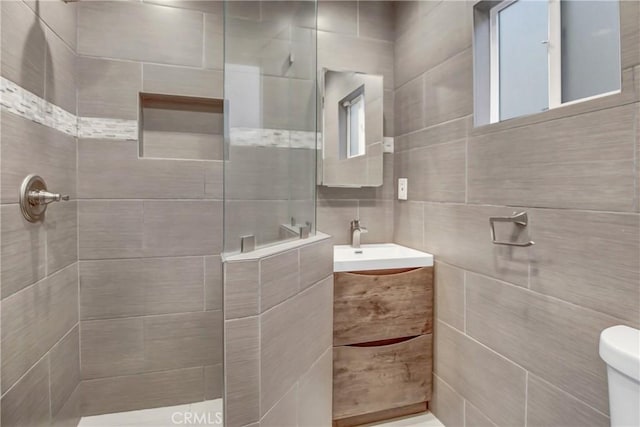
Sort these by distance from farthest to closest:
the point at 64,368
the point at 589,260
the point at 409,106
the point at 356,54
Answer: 1. the point at 356,54
2. the point at 409,106
3. the point at 64,368
4. the point at 589,260

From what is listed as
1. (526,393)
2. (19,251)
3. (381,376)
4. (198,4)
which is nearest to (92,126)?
(19,251)

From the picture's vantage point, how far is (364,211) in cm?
209

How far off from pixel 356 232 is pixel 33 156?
1.53 metres

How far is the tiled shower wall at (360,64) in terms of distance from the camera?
2.02 meters

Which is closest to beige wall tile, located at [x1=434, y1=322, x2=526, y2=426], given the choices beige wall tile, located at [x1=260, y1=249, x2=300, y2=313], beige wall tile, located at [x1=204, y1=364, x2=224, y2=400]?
beige wall tile, located at [x1=260, y1=249, x2=300, y2=313]

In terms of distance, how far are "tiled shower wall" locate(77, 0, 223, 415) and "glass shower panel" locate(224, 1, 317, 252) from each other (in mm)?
586

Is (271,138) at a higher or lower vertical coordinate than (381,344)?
higher

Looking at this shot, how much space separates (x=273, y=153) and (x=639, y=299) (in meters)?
1.21

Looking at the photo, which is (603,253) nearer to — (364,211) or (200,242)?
Result: (364,211)

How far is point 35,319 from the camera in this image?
1.29m

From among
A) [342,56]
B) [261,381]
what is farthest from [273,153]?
[342,56]

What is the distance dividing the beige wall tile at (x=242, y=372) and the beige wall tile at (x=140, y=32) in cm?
148

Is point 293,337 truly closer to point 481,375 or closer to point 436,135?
point 481,375

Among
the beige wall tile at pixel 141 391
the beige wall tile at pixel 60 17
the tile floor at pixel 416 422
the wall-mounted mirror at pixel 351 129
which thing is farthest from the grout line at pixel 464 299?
the beige wall tile at pixel 60 17
